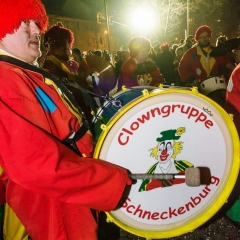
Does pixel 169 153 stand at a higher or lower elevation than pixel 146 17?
lower

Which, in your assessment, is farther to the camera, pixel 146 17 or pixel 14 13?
pixel 146 17

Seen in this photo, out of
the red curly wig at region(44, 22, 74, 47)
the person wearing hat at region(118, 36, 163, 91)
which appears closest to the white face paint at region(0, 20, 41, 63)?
the red curly wig at region(44, 22, 74, 47)

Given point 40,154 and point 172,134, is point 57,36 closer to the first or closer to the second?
point 172,134

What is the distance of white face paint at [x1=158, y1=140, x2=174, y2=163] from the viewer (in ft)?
5.85

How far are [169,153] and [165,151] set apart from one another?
3cm

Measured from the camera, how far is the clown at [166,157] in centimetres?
177

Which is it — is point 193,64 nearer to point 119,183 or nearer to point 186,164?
point 186,164

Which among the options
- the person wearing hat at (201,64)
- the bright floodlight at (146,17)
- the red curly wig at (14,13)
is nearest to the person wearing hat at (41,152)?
the red curly wig at (14,13)

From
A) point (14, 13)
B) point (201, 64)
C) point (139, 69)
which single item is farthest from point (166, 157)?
point (201, 64)

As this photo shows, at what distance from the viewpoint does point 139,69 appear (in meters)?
4.68

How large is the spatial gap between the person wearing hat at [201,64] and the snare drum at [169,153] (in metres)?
3.45

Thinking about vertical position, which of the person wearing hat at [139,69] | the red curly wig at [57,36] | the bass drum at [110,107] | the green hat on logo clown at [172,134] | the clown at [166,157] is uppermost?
the red curly wig at [57,36]

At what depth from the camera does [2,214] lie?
5.64 ft

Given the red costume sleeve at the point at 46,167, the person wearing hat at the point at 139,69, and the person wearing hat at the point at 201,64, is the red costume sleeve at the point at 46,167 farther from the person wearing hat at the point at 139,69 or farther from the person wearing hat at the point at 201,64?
the person wearing hat at the point at 201,64
